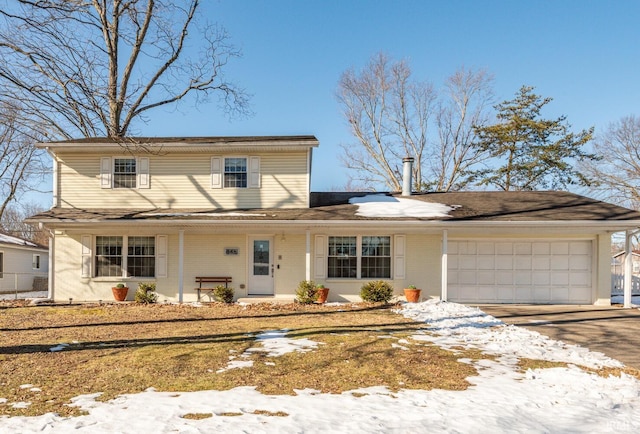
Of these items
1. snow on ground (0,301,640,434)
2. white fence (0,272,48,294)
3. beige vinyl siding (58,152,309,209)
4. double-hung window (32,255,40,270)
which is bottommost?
white fence (0,272,48,294)

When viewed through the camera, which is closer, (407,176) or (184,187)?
(184,187)

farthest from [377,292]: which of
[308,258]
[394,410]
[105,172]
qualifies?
[105,172]

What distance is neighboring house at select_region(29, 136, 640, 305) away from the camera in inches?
483

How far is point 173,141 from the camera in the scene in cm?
1321

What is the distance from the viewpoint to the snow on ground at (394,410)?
357cm

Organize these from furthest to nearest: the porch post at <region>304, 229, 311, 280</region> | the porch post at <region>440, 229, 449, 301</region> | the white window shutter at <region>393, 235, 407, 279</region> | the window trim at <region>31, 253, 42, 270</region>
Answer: the window trim at <region>31, 253, 42, 270</region> → the white window shutter at <region>393, 235, 407, 279</region> → the porch post at <region>304, 229, 311, 280</region> → the porch post at <region>440, 229, 449, 301</region>

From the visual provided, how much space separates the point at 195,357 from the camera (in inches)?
237

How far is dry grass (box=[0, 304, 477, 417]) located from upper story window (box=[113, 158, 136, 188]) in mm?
4616

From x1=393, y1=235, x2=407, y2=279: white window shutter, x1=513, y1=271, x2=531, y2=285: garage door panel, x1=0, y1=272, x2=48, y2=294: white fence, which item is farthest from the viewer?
x1=0, y1=272, x2=48, y2=294: white fence

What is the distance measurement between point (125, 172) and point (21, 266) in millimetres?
11988

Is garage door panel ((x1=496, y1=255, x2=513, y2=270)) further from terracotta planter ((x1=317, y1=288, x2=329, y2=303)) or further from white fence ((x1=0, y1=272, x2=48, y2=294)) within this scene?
white fence ((x1=0, y1=272, x2=48, y2=294))

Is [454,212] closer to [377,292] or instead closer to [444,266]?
[444,266]

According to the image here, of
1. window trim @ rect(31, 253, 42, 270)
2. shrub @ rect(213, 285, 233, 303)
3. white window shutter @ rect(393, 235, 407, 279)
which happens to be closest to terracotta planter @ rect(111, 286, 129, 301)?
shrub @ rect(213, 285, 233, 303)

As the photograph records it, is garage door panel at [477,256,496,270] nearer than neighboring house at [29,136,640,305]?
No
